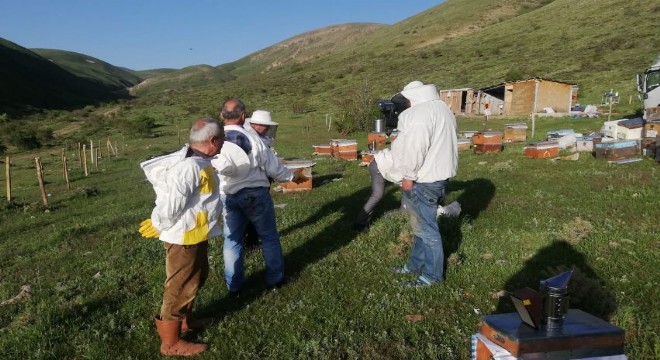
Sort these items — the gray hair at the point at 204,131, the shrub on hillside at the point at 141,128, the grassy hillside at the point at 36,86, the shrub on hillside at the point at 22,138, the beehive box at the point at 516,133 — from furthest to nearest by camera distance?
the grassy hillside at the point at 36,86
the shrub on hillside at the point at 141,128
the shrub on hillside at the point at 22,138
the beehive box at the point at 516,133
the gray hair at the point at 204,131

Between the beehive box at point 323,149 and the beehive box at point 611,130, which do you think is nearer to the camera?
the beehive box at point 611,130

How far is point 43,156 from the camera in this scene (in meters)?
35.2

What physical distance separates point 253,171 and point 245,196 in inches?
13.1

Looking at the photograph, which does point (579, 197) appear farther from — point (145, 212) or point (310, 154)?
point (310, 154)

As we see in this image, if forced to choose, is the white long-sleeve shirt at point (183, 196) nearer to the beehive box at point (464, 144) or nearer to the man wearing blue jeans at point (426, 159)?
the man wearing blue jeans at point (426, 159)

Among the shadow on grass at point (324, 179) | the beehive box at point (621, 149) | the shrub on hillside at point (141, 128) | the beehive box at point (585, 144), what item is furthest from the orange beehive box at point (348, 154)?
the shrub on hillside at point (141, 128)

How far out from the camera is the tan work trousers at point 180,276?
4.64 m

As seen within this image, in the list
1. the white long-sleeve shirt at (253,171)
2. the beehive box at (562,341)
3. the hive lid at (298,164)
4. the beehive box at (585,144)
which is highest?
the white long-sleeve shirt at (253,171)

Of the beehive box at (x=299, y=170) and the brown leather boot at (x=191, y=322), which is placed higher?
the beehive box at (x=299, y=170)

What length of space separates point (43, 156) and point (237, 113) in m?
35.6

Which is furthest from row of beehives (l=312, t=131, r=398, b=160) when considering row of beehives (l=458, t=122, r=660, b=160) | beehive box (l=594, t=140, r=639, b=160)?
beehive box (l=594, t=140, r=639, b=160)

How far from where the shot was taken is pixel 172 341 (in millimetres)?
4793

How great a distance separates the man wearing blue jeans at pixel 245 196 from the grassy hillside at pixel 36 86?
3571 inches

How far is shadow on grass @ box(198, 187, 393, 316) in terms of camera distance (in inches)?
239
